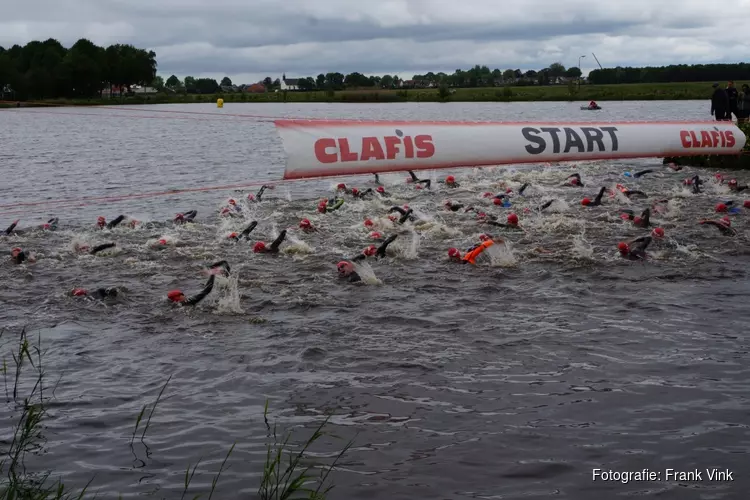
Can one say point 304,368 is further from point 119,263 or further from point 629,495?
point 119,263

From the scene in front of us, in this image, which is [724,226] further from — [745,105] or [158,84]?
[158,84]

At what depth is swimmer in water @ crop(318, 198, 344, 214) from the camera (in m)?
22.3

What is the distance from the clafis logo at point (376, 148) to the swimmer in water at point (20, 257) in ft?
20.8

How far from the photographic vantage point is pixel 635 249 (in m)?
15.1

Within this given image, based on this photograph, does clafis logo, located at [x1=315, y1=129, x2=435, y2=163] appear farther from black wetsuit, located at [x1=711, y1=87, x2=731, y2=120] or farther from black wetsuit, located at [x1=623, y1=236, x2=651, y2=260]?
black wetsuit, located at [x1=711, y1=87, x2=731, y2=120]

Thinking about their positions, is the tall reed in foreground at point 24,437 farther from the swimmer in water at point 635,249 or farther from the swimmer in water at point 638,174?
the swimmer in water at point 638,174

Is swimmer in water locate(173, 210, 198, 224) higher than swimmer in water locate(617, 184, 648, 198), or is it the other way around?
swimmer in water locate(617, 184, 648, 198)

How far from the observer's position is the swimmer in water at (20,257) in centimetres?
1592

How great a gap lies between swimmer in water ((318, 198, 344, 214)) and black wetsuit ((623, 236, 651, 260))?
30.4ft

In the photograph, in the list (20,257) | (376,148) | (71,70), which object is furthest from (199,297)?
(71,70)

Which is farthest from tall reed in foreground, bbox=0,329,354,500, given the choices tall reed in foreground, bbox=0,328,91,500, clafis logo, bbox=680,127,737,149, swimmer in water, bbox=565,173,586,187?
swimmer in water, bbox=565,173,586,187

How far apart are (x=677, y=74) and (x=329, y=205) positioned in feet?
448

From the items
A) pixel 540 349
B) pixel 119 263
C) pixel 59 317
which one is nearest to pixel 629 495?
pixel 540 349

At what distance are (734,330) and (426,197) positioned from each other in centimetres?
1542
